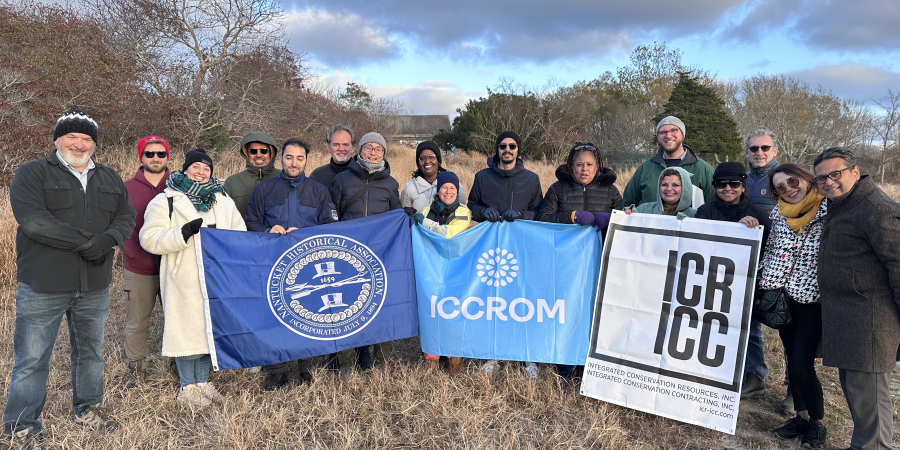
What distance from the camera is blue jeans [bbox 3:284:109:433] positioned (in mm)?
3396

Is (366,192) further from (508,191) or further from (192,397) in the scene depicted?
(192,397)

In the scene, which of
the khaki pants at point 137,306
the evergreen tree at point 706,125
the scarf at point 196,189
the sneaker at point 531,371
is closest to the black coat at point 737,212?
the sneaker at point 531,371

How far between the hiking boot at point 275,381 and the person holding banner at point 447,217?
1.26 m

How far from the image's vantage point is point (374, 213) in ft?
15.8

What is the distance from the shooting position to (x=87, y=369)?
149 inches

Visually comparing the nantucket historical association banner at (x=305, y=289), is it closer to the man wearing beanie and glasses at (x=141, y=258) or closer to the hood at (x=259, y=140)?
the man wearing beanie and glasses at (x=141, y=258)

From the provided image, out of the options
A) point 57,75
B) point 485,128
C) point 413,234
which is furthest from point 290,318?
point 485,128

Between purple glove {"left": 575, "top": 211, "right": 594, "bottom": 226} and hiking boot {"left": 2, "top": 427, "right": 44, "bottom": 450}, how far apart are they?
169 inches

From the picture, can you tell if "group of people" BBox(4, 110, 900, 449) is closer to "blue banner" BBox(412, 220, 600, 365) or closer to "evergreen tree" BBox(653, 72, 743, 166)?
"blue banner" BBox(412, 220, 600, 365)

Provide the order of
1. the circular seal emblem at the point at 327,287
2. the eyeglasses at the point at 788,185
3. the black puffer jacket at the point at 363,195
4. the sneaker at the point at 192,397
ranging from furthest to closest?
1. the black puffer jacket at the point at 363,195
2. the circular seal emblem at the point at 327,287
3. the sneaker at the point at 192,397
4. the eyeglasses at the point at 788,185

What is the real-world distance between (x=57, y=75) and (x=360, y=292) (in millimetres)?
12863

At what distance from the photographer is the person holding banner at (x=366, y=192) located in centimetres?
480

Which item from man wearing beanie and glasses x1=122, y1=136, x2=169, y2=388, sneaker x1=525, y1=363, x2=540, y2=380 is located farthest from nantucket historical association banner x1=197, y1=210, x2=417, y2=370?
sneaker x1=525, y1=363, x2=540, y2=380

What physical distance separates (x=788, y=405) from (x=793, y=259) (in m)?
1.35
